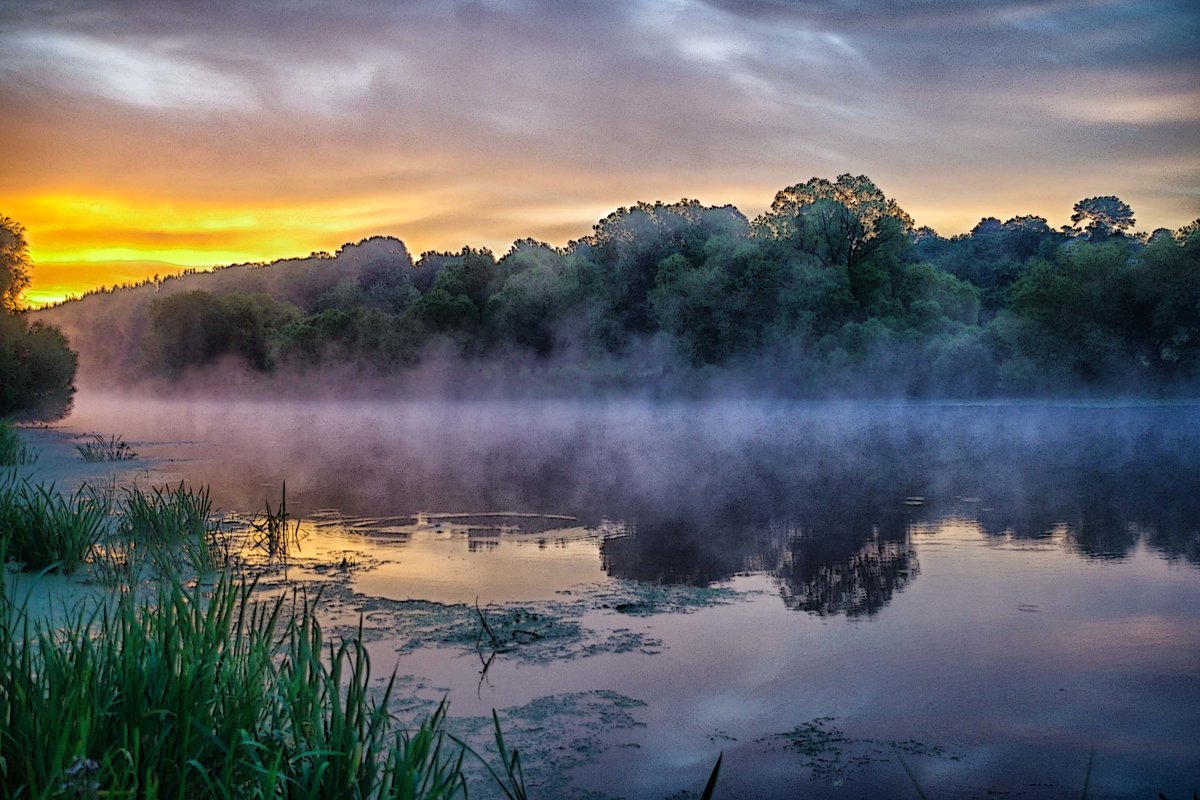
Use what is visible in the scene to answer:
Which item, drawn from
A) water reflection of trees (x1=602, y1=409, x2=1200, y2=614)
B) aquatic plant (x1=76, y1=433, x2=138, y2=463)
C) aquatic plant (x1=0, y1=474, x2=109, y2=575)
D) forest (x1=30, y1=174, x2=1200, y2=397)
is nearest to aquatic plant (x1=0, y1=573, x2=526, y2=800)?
aquatic plant (x1=0, y1=474, x2=109, y2=575)

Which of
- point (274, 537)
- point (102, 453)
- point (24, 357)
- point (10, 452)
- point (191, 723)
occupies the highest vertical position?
point (24, 357)

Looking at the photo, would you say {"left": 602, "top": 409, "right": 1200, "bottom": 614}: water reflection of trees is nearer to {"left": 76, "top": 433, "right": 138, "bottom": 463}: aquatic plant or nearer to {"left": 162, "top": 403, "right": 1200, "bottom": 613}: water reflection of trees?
{"left": 162, "top": 403, "right": 1200, "bottom": 613}: water reflection of trees

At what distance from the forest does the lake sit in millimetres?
29143

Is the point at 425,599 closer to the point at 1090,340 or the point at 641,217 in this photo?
the point at 1090,340

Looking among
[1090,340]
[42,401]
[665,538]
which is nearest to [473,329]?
[1090,340]

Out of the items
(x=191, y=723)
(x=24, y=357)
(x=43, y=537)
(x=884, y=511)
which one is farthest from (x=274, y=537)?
(x=24, y=357)

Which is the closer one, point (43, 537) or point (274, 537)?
point (43, 537)

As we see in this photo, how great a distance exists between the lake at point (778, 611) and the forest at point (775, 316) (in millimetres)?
29143

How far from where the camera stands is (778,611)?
28.2 feet

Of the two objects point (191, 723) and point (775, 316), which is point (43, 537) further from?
point (775, 316)

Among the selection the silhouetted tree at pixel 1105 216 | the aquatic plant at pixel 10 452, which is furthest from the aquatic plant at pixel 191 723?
the silhouetted tree at pixel 1105 216

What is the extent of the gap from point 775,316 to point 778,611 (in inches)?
1769

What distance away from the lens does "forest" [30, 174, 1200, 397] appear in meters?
49.4

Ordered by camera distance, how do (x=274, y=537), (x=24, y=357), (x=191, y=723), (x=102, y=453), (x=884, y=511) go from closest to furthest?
(x=191, y=723) → (x=274, y=537) → (x=884, y=511) → (x=102, y=453) → (x=24, y=357)
